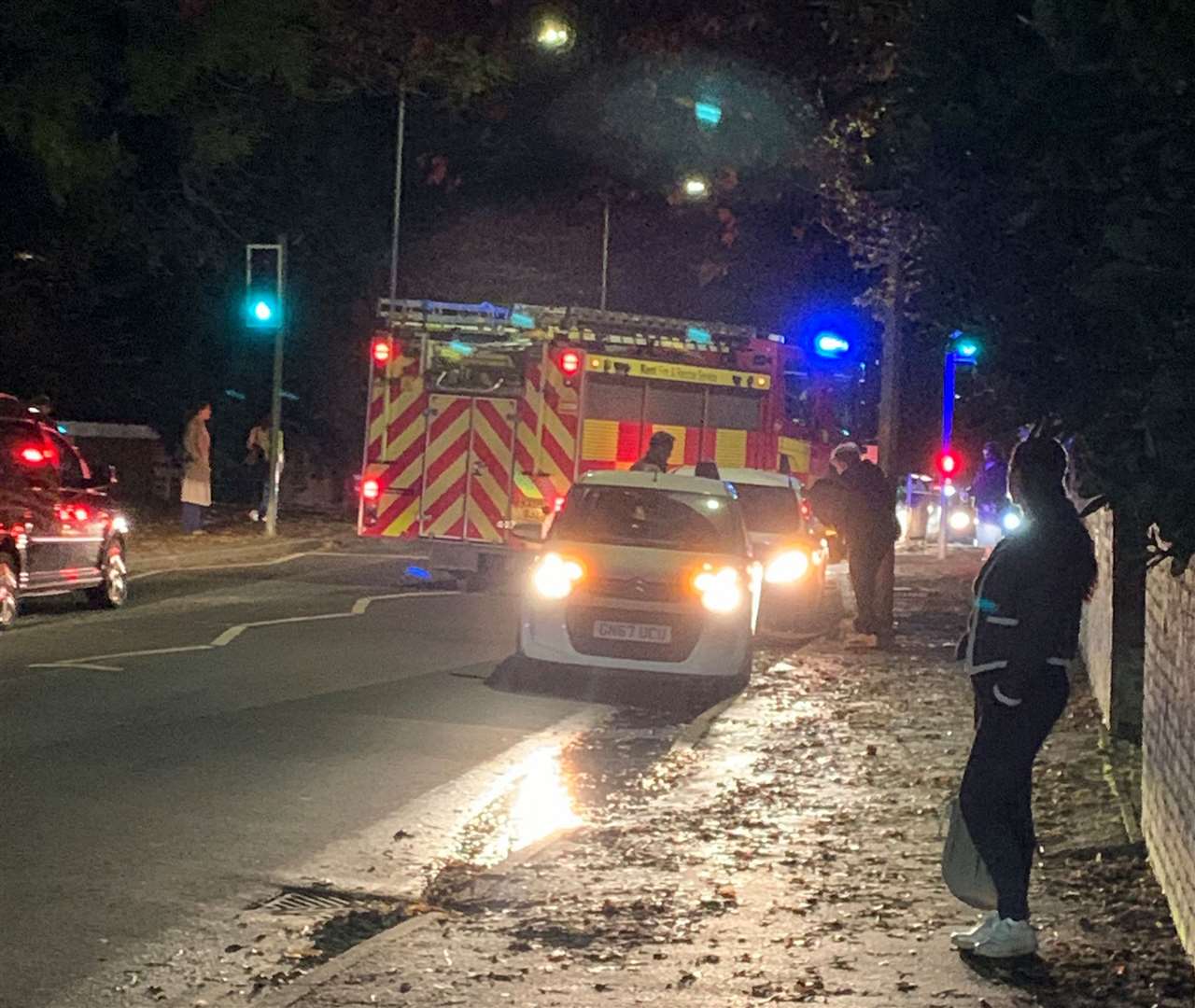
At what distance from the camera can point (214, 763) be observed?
10383 mm

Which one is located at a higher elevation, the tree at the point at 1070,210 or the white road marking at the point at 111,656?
the tree at the point at 1070,210

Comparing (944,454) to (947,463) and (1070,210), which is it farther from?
(1070,210)

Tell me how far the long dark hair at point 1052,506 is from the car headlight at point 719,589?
664 cm

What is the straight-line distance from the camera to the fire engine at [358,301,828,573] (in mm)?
19969

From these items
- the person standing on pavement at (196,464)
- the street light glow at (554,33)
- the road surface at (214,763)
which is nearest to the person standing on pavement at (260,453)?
the person standing on pavement at (196,464)

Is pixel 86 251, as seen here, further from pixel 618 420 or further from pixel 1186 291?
pixel 1186 291

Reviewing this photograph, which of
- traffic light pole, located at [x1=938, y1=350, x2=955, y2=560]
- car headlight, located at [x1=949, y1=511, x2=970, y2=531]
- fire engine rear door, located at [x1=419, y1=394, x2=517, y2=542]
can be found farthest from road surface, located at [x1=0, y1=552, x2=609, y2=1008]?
car headlight, located at [x1=949, y1=511, x2=970, y2=531]

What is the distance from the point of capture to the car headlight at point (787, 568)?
1820cm

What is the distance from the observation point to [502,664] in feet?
48.9

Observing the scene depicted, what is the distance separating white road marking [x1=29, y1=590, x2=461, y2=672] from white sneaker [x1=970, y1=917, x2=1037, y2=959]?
27.5 feet

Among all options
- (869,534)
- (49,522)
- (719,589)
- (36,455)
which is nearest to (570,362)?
(869,534)

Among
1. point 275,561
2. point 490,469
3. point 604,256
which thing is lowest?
point 275,561

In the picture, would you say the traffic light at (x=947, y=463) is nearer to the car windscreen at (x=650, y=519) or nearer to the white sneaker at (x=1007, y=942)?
the car windscreen at (x=650, y=519)

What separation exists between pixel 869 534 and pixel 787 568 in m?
1.28
